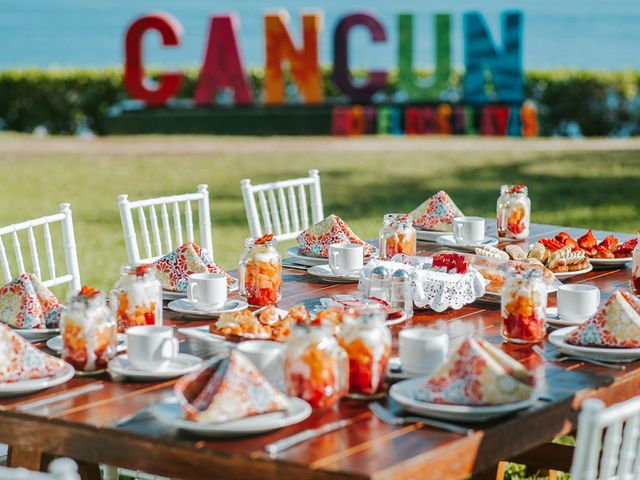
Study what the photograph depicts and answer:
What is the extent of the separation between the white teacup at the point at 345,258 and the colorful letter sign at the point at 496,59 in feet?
36.8

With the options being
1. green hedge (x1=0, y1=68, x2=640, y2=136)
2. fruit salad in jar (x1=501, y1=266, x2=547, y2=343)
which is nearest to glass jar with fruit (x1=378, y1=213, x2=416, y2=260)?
fruit salad in jar (x1=501, y1=266, x2=547, y2=343)

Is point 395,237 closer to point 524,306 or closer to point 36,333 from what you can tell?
point 524,306

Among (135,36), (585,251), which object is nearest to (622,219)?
(585,251)

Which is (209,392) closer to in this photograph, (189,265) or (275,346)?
(275,346)

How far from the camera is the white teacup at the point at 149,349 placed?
2.68 meters

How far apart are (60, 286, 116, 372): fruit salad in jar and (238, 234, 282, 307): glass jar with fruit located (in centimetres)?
72

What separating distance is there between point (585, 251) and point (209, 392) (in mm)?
2043

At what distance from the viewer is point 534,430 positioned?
8.07ft

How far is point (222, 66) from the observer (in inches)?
610

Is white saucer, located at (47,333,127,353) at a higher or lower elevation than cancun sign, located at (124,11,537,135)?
lower

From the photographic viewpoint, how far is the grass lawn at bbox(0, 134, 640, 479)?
33.2 feet

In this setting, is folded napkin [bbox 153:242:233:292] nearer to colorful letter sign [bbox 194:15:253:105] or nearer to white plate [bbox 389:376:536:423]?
white plate [bbox 389:376:536:423]

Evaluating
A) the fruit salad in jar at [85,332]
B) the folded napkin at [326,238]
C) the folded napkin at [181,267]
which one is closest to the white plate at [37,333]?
the fruit salad in jar at [85,332]

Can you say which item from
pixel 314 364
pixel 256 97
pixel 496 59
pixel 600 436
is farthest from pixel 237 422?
Answer: pixel 256 97
